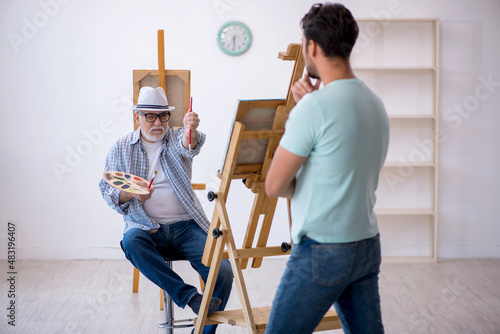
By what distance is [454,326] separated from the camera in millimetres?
3141

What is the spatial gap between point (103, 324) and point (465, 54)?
11.0ft

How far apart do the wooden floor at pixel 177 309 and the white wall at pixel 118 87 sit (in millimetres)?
405

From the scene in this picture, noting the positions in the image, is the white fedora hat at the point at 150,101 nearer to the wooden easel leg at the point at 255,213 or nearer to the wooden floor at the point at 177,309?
the wooden easel leg at the point at 255,213

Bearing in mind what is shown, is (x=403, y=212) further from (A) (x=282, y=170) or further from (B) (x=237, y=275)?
(A) (x=282, y=170)

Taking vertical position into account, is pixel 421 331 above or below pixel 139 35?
below

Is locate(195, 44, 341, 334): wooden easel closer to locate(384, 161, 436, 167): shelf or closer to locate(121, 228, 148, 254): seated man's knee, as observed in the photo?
locate(121, 228, 148, 254): seated man's knee

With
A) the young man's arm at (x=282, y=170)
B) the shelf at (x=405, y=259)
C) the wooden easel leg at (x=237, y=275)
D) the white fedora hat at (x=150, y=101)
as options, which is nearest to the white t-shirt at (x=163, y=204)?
the white fedora hat at (x=150, y=101)

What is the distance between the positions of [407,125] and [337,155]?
10.7 feet

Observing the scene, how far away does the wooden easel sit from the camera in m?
2.26

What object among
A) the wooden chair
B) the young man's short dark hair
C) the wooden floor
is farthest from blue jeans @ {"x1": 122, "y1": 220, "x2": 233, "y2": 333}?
the young man's short dark hair

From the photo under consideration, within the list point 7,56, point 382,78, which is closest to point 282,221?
point 382,78

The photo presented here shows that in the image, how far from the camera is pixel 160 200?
9.64ft

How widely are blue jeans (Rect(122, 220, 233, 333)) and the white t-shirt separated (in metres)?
0.05

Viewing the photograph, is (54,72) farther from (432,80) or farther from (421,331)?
(421,331)
